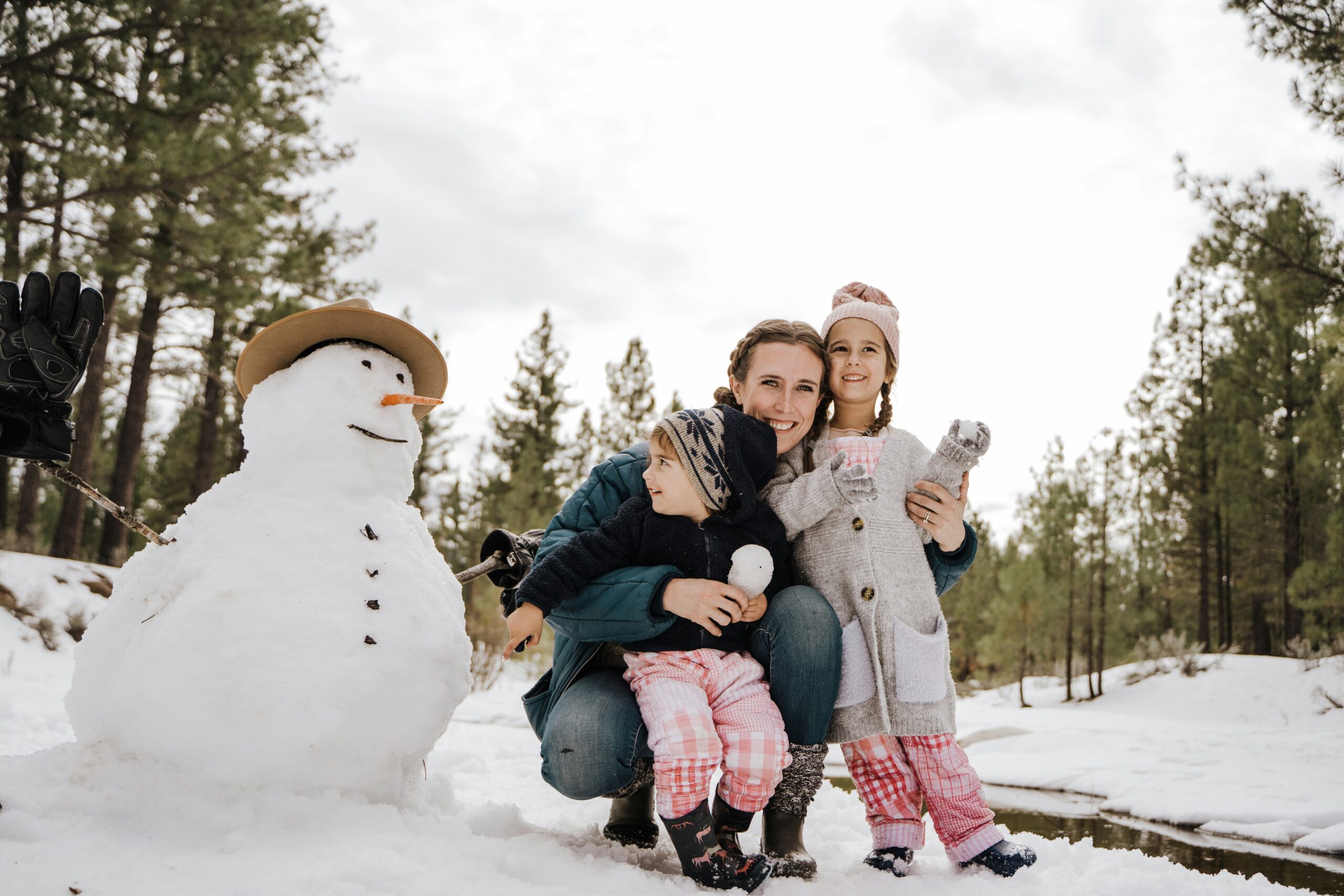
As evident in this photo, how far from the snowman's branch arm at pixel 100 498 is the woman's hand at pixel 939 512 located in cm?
207

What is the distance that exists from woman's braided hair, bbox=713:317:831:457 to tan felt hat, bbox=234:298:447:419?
93cm

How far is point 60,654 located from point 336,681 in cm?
614

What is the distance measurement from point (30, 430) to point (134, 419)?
12023 mm

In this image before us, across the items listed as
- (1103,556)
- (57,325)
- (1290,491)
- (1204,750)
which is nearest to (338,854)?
(57,325)

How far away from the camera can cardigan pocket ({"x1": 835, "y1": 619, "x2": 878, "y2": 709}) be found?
2.39 m

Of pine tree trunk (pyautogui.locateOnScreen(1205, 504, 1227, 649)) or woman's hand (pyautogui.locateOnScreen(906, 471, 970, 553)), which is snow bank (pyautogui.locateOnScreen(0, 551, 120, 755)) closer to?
woman's hand (pyautogui.locateOnScreen(906, 471, 970, 553))

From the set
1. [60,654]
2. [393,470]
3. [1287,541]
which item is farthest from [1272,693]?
[60,654]

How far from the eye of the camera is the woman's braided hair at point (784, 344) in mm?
2646

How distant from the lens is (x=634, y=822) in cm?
257

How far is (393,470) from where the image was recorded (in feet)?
8.04

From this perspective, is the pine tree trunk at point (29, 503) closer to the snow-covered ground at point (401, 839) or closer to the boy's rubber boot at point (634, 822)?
the snow-covered ground at point (401, 839)

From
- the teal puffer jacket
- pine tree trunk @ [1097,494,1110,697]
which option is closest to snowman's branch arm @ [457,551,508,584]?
the teal puffer jacket

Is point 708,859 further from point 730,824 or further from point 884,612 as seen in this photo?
point 884,612

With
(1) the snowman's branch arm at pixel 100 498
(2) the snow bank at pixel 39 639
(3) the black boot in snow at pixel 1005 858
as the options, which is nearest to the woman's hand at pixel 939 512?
(3) the black boot in snow at pixel 1005 858
